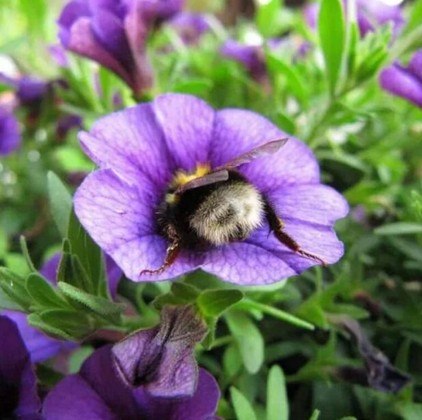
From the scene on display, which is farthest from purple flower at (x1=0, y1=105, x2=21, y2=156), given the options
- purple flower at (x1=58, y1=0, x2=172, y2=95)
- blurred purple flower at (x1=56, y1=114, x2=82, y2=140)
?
purple flower at (x1=58, y1=0, x2=172, y2=95)

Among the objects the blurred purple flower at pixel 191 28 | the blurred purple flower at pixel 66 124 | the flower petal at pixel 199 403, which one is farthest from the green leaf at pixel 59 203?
the blurred purple flower at pixel 191 28

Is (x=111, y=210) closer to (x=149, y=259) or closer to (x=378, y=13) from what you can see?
(x=149, y=259)

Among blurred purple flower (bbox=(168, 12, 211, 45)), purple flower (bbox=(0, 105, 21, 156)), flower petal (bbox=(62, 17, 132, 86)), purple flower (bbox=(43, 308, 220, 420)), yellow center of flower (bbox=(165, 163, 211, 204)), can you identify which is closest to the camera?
purple flower (bbox=(43, 308, 220, 420))

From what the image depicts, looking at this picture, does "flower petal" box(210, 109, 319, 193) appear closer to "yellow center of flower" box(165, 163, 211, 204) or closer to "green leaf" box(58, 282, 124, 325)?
"yellow center of flower" box(165, 163, 211, 204)

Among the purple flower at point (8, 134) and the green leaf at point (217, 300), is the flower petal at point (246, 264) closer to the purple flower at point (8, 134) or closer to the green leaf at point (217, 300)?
the green leaf at point (217, 300)

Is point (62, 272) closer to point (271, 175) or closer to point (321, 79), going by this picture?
point (271, 175)

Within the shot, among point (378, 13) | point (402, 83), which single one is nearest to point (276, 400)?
point (402, 83)
